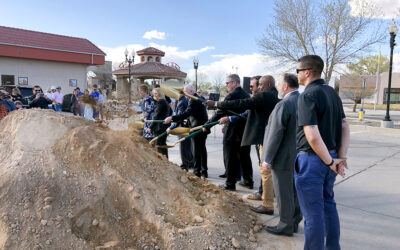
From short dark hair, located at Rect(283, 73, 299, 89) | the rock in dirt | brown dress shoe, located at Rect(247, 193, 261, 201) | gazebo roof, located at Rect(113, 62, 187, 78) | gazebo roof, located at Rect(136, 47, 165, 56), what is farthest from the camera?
gazebo roof, located at Rect(136, 47, 165, 56)

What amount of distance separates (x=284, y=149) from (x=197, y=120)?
2594 millimetres

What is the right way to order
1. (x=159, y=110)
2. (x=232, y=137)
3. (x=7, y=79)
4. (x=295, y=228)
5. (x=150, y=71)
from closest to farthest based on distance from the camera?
1. (x=295, y=228)
2. (x=232, y=137)
3. (x=159, y=110)
4. (x=7, y=79)
5. (x=150, y=71)

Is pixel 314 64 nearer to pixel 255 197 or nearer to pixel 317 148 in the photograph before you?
pixel 317 148

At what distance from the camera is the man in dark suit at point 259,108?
404 cm

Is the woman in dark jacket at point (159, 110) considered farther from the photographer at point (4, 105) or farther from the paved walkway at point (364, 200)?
the photographer at point (4, 105)

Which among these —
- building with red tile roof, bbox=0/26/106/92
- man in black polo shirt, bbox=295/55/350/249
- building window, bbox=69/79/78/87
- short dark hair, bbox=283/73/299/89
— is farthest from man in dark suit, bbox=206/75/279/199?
building window, bbox=69/79/78/87

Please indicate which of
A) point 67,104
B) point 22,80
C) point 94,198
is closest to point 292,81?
point 94,198

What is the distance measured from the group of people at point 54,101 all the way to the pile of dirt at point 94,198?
1.60 m

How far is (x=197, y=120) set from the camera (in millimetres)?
5672

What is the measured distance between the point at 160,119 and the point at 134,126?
0.78m

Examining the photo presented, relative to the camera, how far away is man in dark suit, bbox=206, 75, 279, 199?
404 cm

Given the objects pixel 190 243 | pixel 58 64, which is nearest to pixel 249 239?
pixel 190 243

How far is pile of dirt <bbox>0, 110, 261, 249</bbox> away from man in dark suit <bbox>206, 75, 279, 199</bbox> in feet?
2.93

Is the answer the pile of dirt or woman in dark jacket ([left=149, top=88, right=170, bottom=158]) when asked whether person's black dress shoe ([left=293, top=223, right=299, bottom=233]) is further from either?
woman in dark jacket ([left=149, top=88, right=170, bottom=158])
